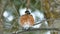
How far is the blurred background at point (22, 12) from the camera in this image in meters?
1.19

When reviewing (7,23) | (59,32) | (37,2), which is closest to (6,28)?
(7,23)

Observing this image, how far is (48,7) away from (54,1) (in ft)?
0.22

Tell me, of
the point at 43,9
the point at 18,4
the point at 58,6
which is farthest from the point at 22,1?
the point at 58,6

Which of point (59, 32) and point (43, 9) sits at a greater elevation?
point (43, 9)

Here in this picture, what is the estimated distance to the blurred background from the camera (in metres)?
1.19

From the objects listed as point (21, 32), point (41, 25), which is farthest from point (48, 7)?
point (21, 32)

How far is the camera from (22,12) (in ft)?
3.93

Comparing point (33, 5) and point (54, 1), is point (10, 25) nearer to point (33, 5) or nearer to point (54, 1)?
point (33, 5)

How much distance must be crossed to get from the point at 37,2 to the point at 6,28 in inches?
12.7

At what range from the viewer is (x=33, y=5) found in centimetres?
119

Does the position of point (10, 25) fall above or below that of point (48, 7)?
below

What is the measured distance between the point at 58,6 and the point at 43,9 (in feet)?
0.42

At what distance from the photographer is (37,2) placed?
119cm

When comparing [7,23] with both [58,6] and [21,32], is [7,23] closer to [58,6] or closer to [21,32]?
[21,32]
